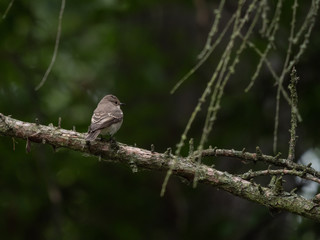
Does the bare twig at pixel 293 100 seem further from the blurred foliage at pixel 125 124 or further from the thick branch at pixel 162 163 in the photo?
the blurred foliage at pixel 125 124

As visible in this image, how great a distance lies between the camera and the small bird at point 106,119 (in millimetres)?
5107

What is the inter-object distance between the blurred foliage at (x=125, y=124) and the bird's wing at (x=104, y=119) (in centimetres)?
63

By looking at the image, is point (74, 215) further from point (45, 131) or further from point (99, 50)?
point (45, 131)

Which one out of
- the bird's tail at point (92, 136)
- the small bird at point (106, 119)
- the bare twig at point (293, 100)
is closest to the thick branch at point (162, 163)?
the bird's tail at point (92, 136)

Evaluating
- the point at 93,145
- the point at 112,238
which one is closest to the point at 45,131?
the point at 93,145

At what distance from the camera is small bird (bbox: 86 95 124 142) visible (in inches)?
201

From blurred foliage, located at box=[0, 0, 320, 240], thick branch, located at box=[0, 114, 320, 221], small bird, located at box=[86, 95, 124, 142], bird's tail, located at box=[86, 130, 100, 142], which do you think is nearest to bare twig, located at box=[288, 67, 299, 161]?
thick branch, located at box=[0, 114, 320, 221]

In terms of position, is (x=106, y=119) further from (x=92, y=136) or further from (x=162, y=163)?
(x=162, y=163)

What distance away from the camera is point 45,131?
4.12m

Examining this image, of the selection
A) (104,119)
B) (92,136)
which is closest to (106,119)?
(104,119)

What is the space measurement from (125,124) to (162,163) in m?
3.53

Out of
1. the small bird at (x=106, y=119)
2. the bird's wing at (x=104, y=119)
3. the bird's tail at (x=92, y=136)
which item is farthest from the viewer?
the bird's wing at (x=104, y=119)

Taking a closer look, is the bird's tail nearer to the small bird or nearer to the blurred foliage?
the small bird

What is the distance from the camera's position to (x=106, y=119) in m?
5.67
